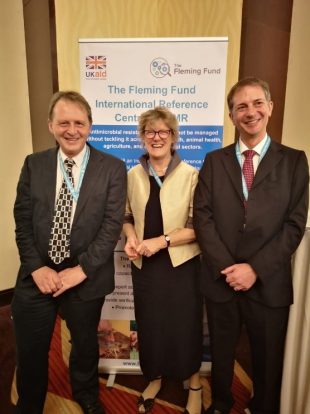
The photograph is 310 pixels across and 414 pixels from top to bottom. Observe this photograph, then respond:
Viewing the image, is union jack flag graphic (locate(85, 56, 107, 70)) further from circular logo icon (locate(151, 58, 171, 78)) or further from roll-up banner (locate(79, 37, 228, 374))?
circular logo icon (locate(151, 58, 171, 78))

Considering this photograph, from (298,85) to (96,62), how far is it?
69.6 inches

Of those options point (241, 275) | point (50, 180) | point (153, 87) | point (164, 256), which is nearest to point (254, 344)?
point (241, 275)

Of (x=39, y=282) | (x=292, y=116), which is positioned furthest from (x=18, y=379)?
(x=292, y=116)

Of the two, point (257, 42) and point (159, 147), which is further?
point (257, 42)

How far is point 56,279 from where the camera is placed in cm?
160

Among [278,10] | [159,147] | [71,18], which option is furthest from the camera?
[278,10]

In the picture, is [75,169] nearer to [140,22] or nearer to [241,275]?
[241,275]

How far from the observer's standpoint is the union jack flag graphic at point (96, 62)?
6.77 ft

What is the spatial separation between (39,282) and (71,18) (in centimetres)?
162

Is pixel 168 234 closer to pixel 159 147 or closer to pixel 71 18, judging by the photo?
pixel 159 147

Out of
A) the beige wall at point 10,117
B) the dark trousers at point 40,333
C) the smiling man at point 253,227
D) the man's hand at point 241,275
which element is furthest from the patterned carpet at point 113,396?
the beige wall at point 10,117

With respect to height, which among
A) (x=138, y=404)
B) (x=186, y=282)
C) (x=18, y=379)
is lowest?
(x=138, y=404)

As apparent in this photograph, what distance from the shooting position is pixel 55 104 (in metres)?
1.58

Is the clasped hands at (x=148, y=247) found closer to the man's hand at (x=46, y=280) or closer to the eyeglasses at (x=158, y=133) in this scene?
the man's hand at (x=46, y=280)
